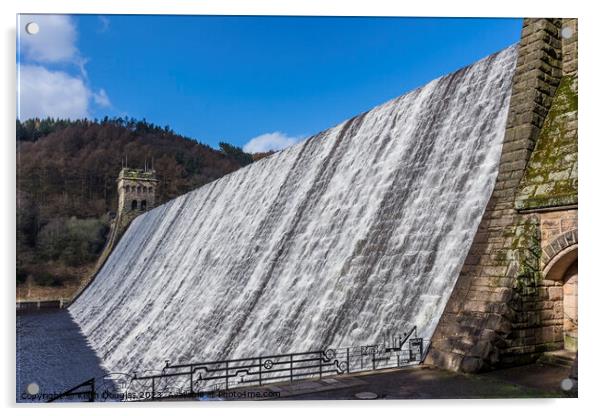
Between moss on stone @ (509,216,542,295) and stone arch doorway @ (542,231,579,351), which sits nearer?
stone arch doorway @ (542,231,579,351)

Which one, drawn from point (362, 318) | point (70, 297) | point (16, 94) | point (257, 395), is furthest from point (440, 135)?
point (70, 297)

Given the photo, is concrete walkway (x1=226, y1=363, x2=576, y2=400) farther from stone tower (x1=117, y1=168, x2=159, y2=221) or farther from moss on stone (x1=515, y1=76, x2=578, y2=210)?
stone tower (x1=117, y1=168, x2=159, y2=221)

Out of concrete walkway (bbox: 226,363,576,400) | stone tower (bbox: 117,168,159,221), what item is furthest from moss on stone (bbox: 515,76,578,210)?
stone tower (bbox: 117,168,159,221)

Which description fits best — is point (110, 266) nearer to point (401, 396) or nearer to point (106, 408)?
point (106, 408)

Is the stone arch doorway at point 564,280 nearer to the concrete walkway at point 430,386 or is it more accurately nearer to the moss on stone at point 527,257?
the moss on stone at point 527,257

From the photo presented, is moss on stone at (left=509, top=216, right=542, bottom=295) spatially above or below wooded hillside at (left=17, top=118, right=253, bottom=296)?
below

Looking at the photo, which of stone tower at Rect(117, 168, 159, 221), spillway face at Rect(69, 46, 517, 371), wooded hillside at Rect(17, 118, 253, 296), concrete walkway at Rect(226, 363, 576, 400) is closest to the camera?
concrete walkway at Rect(226, 363, 576, 400)

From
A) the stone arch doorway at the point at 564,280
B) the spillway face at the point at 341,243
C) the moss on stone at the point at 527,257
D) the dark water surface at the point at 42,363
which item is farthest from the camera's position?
the spillway face at the point at 341,243

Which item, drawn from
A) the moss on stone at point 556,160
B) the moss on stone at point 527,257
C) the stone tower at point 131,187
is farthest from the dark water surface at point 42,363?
the moss on stone at point 556,160
